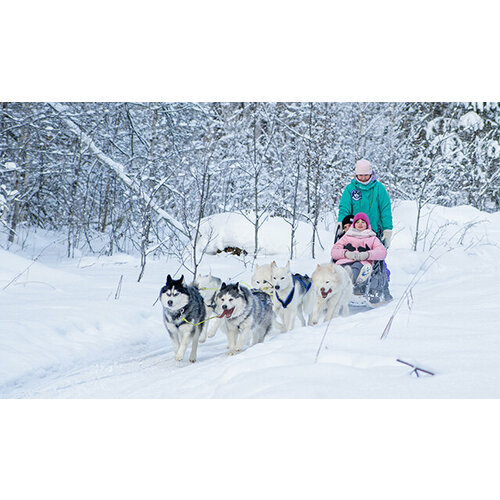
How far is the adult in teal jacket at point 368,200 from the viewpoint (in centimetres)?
544

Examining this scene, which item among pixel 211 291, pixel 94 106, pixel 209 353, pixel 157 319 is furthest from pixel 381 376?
pixel 94 106

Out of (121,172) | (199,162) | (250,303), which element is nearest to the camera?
(250,303)

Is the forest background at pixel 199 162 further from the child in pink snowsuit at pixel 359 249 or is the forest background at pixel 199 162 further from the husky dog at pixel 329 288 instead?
the husky dog at pixel 329 288

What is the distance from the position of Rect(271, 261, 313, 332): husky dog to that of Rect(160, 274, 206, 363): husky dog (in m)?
0.81

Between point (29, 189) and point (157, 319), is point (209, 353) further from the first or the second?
point (29, 189)

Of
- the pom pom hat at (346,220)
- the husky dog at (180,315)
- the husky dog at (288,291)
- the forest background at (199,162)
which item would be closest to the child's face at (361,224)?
the pom pom hat at (346,220)

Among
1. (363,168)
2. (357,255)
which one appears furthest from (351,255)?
(363,168)

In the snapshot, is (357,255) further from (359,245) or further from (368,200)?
(368,200)

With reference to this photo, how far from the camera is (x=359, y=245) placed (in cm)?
525

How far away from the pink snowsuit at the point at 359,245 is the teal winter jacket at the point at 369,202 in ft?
1.03

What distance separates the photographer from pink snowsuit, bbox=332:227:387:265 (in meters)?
5.16

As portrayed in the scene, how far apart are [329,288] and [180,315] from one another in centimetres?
147

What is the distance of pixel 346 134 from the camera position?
7.44m

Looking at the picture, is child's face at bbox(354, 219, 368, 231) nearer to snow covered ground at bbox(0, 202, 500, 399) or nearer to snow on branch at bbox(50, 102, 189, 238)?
snow covered ground at bbox(0, 202, 500, 399)
